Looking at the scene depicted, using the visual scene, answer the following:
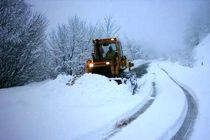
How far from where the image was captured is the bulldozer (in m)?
16.3

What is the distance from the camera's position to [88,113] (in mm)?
9312

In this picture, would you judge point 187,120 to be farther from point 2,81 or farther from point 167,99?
point 2,81

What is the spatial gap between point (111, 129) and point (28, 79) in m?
15.7

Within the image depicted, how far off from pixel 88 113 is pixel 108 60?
8109 mm

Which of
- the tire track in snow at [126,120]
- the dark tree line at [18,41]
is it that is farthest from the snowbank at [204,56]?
the tire track in snow at [126,120]

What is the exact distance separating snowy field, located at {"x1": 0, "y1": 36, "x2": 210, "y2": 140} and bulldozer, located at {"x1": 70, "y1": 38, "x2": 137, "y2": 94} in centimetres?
254

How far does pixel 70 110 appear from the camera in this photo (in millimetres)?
9625

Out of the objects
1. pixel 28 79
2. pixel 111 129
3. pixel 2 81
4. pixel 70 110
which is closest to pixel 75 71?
pixel 28 79

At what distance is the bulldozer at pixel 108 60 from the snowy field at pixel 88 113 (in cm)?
254

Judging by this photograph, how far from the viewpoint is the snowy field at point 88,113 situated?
7.01 m

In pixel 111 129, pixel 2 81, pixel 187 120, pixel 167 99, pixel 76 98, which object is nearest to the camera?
pixel 111 129

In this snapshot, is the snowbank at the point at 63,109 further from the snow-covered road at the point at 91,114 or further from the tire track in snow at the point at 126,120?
the tire track in snow at the point at 126,120

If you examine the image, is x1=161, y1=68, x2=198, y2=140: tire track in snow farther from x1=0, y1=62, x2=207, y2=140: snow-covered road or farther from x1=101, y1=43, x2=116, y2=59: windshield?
x1=101, y1=43, x2=116, y2=59: windshield

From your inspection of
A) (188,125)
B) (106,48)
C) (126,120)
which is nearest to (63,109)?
(126,120)
